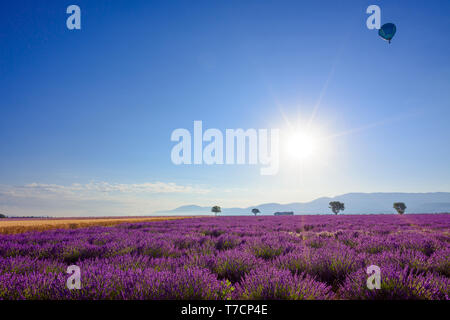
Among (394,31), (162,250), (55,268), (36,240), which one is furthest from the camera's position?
(394,31)

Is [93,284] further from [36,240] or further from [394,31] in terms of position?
[394,31]

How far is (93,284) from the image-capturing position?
2090mm

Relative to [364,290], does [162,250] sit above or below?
below

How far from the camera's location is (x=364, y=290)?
6.97 ft

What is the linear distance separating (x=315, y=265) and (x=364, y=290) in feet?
3.51

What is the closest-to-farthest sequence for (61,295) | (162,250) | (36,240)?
(61,295) < (162,250) < (36,240)

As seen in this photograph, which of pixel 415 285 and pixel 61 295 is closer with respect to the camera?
pixel 61 295

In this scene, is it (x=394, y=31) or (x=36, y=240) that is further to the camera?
(x=394, y=31)
